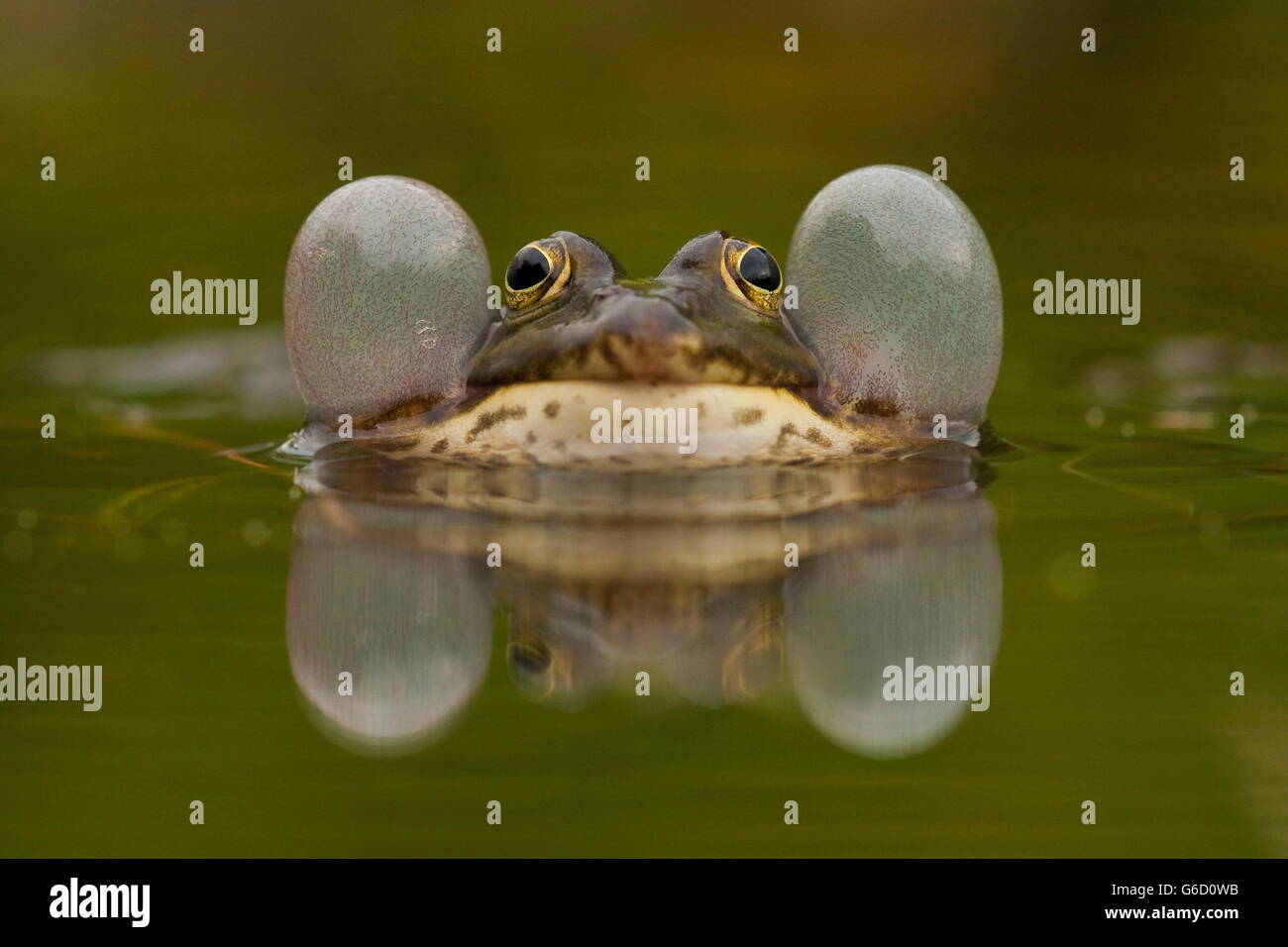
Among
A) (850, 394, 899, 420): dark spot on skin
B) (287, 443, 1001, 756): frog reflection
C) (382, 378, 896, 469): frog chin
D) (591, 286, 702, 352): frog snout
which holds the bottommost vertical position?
(287, 443, 1001, 756): frog reflection

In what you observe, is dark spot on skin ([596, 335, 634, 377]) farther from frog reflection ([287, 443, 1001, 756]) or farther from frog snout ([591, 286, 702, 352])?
frog reflection ([287, 443, 1001, 756])

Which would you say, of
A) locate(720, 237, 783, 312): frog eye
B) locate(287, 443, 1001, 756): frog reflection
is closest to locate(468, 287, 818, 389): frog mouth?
locate(720, 237, 783, 312): frog eye

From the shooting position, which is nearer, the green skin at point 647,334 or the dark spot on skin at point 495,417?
the green skin at point 647,334

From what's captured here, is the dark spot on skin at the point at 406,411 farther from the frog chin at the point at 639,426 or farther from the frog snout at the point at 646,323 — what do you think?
the frog snout at the point at 646,323

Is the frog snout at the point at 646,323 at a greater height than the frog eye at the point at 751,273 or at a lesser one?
lesser

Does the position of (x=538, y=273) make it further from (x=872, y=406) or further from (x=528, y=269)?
(x=872, y=406)

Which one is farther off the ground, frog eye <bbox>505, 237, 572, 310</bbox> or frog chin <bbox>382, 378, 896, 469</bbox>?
frog eye <bbox>505, 237, 572, 310</bbox>

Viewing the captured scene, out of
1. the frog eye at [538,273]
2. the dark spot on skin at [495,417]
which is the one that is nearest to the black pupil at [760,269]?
the frog eye at [538,273]

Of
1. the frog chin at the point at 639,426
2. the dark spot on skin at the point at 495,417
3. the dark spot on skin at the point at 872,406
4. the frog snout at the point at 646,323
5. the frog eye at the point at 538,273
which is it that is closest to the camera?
the frog snout at the point at 646,323

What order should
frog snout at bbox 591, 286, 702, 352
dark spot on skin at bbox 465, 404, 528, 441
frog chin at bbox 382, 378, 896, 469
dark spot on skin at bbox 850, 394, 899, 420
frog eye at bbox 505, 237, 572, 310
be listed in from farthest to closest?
dark spot on skin at bbox 850, 394, 899, 420, frog eye at bbox 505, 237, 572, 310, dark spot on skin at bbox 465, 404, 528, 441, frog chin at bbox 382, 378, 896, 469, frog snout at bbox 591, 286, 702, 352
